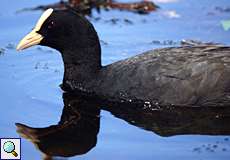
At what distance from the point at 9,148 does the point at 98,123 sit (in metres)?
1.10

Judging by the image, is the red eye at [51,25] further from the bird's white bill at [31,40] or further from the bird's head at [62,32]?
the bird's white bill at [31,40]

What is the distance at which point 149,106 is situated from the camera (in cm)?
733

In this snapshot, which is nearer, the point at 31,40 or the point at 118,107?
the point at 118,107

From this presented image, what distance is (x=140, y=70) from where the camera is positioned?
7.32m

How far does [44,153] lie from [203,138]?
4.78 ft

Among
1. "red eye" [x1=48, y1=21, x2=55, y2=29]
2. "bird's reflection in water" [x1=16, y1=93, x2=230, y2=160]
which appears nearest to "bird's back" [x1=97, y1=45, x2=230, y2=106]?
"bird's reflection in water" [x1=16, y1=93, x2=230, y2=160]

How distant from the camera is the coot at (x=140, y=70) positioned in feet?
23.5

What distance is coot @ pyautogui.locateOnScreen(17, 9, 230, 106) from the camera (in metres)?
7.16

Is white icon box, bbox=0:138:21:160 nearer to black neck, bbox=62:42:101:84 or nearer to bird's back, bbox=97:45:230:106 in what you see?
bird's back, bbox=97:45:230:106

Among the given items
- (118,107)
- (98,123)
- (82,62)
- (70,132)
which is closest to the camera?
(70,132)

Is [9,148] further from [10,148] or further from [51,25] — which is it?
[51,25]

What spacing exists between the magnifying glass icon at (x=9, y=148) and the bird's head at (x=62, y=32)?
65.2 inches

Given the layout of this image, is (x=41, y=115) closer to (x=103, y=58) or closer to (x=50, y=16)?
(x=50, y=16)

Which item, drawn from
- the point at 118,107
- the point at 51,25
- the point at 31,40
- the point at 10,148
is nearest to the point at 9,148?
the point at 10,148
